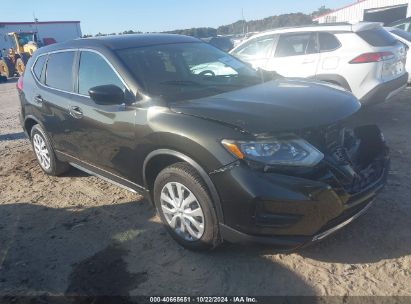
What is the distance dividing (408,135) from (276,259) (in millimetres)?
3870

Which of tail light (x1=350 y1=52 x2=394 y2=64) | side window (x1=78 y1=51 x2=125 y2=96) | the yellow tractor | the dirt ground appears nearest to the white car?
tail light (x1=350 y1=52 x2=394 y2=64)

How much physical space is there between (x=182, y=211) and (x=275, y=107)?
1.14m

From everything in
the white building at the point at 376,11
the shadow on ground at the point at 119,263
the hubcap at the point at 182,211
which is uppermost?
the white building at the point at 376,11

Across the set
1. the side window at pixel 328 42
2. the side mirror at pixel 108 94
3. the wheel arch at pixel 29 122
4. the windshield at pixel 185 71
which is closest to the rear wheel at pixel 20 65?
the wheel arch at pixel 29 122

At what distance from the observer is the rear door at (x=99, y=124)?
3.56m

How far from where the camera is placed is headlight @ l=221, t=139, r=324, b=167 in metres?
2.68

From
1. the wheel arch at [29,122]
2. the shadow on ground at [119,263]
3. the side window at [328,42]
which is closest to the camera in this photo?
the shadow on ground at [119,263]

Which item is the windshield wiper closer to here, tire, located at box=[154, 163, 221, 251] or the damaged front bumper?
tire, located at box=[154, 163, 221, 251]

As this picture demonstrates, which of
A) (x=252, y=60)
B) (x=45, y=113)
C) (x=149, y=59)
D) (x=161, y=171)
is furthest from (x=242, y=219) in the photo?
(x=252, y=60)

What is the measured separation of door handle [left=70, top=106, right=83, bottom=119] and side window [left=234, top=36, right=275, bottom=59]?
177 inches

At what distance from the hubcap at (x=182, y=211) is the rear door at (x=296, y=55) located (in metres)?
4.51

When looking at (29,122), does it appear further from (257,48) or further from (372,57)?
(372,57)

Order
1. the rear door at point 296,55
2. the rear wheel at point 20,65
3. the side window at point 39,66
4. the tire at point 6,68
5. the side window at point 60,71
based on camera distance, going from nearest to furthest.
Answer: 1. the side window at point 60,71
2. the side window at point 39,66
3. the rear door at point 296,55
4. the rear wheel at point 20,65
5. the tire at point 6,68

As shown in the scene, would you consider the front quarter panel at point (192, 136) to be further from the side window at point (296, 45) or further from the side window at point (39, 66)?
the side window at point (296, 45)
